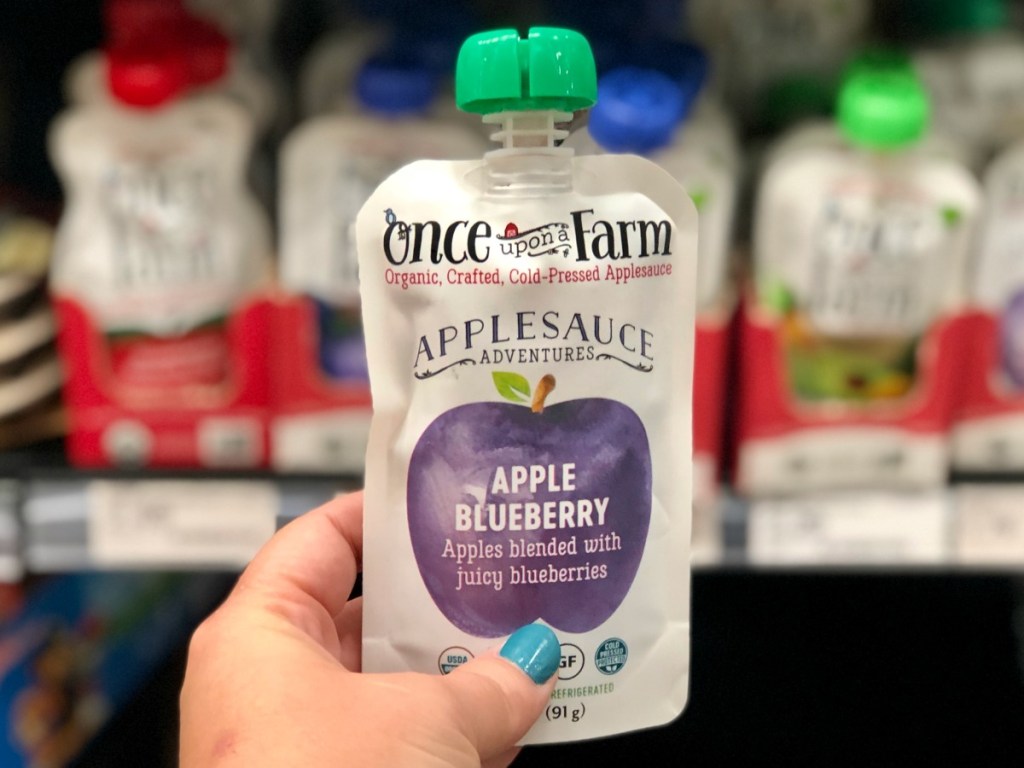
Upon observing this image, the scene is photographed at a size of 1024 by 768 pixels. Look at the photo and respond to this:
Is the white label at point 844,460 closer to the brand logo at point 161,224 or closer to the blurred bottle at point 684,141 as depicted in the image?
the blurred bottle at point 684,141

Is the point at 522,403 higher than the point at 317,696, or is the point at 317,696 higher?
the point at 522,403

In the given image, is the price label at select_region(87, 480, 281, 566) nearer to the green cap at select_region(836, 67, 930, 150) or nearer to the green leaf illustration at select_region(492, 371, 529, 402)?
the green leaf illustration at select_region(492, 371, 529, 402)

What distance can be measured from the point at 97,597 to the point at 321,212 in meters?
0.54

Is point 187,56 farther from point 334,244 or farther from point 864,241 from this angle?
point 864,241

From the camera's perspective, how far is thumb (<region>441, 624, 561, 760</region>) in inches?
19.2

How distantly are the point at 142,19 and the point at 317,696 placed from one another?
0.70 metres

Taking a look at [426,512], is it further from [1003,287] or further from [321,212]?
[1003,287]

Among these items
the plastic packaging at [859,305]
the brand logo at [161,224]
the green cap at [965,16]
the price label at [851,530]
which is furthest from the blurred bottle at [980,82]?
the brand logo at [161,224]

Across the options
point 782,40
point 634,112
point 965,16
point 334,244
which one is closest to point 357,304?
point 334,244

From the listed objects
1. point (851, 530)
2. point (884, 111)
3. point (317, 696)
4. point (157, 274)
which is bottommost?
point (851, 530)

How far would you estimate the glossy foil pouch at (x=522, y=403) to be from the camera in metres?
0.53

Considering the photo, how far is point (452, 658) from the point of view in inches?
21.4

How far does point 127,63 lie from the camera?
0.86 metres

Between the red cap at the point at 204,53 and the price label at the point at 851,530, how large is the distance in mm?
613
